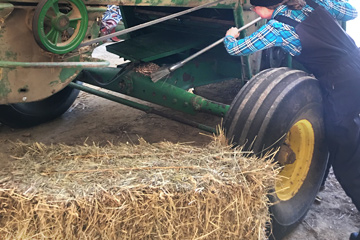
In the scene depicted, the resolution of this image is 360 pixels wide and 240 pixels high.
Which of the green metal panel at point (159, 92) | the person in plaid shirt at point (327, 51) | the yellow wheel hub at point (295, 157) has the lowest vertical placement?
the yellow wheel hub at point (295, 157)

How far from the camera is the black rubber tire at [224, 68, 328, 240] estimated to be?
2.67 meters

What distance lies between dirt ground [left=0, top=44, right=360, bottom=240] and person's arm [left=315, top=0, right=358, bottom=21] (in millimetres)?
1447

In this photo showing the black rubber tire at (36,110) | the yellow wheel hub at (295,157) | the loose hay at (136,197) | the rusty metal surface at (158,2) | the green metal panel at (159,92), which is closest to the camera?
the loose hay at (136,197)

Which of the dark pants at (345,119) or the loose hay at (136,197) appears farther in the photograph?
the dark pants at (345,119)

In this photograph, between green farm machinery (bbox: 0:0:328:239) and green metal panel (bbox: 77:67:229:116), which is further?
green metal panel (bbox: 77:67:229:116)

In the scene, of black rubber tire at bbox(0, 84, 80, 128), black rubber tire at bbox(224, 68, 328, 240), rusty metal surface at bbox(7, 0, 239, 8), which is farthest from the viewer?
black rubber tire at bbox(0, 84, 80, 128)

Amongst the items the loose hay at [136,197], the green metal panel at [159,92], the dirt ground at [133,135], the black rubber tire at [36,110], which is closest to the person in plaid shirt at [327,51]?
the dirt ground at [133,135]

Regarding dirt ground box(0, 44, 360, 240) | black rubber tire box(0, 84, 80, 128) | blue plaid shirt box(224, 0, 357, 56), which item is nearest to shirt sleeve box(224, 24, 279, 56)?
blue plaid shirt box(224, 0, 357, 56)

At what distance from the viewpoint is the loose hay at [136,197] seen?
6.56 feet

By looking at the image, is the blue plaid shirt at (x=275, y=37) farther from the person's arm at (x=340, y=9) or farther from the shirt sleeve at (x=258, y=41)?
the person's arm at (x=340, y=9)

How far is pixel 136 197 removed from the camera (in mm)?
2041

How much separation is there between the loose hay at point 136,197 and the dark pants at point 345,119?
0.94 meters

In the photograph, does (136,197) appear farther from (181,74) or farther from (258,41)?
(181,74)

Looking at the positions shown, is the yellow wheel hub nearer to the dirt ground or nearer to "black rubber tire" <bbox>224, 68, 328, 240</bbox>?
Result: "black rubber tire" <bbox>224, 68, 328, 240</bbox>
